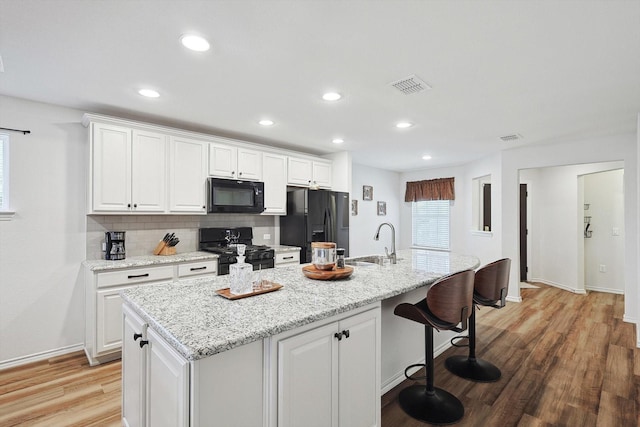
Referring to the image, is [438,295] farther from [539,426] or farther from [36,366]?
[36,366]

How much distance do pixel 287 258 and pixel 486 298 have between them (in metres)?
2.45

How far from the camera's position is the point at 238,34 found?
1.84 meters

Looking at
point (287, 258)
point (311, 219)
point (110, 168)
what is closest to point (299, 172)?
point (311, 219)

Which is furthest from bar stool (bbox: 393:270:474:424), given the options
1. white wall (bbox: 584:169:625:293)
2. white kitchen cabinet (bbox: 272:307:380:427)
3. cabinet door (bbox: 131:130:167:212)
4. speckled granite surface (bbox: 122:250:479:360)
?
white wall (bbox: 584:169:625:293)

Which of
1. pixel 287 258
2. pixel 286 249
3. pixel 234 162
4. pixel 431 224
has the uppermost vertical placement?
pixel 234 162

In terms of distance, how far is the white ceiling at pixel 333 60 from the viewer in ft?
5.41

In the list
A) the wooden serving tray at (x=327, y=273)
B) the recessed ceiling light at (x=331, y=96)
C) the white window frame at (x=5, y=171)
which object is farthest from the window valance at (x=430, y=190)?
the white window frame at (x=5, y=171)

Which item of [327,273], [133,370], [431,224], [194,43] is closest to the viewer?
[133,370]

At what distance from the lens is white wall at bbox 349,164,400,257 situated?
6.21 meters

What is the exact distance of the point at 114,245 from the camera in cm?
307

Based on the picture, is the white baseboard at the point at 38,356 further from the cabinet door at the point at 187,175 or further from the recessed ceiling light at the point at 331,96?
the recessed ceiling light at the point at 331,96

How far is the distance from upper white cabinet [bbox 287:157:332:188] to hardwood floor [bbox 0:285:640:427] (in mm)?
2842

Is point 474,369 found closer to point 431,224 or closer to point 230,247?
point 230,247

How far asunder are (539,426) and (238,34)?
3041mm
